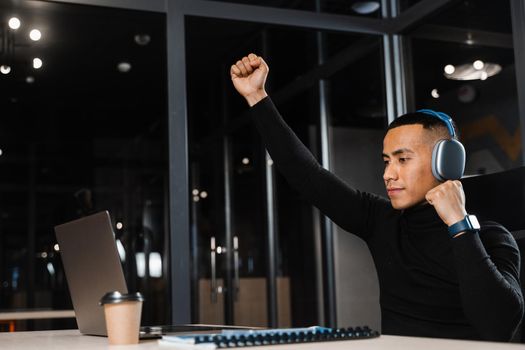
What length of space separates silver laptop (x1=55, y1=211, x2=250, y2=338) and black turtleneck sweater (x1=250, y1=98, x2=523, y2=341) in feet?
1.65

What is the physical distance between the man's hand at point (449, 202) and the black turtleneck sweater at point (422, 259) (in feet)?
0.16

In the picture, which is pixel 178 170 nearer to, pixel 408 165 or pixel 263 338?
pixel 408 165

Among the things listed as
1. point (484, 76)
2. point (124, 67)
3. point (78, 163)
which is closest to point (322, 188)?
point (484, 76)

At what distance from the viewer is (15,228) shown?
18.2 ft

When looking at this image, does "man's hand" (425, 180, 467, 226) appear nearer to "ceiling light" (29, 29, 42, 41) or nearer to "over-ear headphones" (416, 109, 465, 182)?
"over-ear headphones" (416, 109, 465, 182)

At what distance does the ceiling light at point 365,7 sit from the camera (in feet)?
13.9

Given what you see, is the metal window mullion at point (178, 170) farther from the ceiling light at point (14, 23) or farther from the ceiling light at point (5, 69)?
the ceiling light at point (5, 69)

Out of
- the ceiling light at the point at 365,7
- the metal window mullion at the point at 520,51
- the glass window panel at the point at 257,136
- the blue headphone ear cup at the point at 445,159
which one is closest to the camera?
the blue headphone ear cup at the point at 445,159

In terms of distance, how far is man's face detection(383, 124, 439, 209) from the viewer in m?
1.93

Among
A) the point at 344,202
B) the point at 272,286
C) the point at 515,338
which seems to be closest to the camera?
the point at 515,338

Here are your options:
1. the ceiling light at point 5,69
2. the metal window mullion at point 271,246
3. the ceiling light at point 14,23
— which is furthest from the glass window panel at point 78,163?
the metal window mullion at point 271,246

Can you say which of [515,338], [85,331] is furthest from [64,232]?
[515,338]

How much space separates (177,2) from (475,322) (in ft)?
8.67

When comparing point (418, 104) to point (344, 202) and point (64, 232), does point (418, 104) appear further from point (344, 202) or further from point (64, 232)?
point (64, 232)
